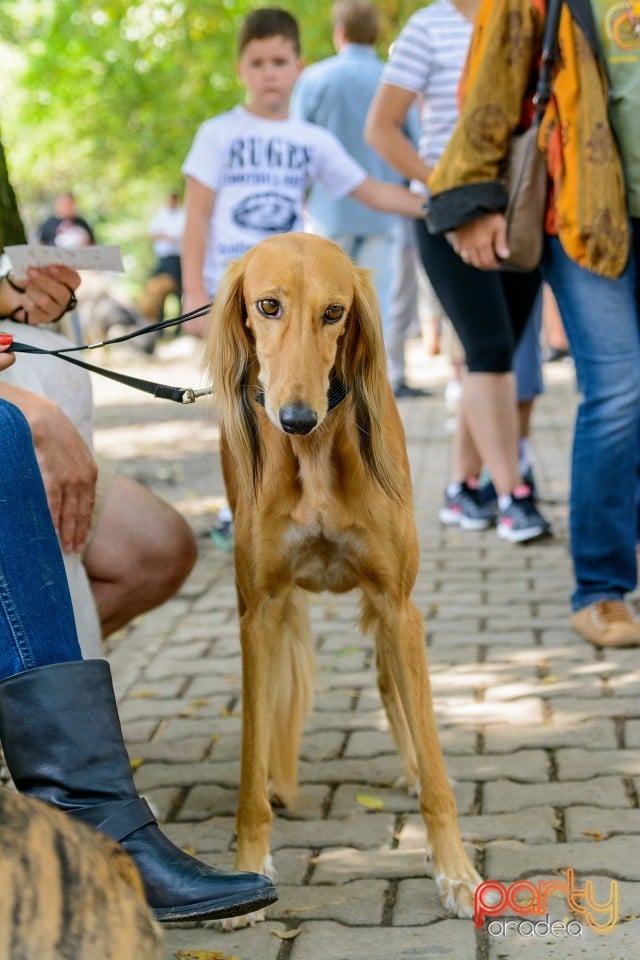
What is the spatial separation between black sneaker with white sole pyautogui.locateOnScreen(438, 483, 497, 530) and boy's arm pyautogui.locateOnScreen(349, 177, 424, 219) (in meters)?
1.49

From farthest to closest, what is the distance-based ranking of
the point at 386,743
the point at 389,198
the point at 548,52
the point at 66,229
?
the point at 66,229 → the point at 389,198 → the point at 548,52 → the point at 386,743

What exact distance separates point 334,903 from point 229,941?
25cm

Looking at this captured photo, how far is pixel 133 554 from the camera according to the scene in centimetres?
368

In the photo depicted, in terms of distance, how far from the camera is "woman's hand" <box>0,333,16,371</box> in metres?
2.89

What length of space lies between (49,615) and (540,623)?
2.86m

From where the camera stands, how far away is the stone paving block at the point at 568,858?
9.87 ft

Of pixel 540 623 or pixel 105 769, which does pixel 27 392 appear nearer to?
pixel 105 769

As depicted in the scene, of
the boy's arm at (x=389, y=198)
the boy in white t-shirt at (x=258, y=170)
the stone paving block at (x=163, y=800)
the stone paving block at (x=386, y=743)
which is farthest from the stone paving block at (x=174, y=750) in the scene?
the boy's arm at (x=389, y=198)

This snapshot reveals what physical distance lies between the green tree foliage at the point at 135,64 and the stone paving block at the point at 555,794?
632 inches

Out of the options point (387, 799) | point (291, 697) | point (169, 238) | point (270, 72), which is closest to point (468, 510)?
point (270, 72)

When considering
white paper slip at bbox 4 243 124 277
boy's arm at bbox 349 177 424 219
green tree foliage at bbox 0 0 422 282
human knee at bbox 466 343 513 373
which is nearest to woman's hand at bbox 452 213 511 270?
boy's arm at bbox 349 177 424 219

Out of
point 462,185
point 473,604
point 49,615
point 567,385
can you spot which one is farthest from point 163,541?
point 567,385

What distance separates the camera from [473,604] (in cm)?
544

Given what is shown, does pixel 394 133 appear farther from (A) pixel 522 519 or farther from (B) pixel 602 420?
(B) pixel 602 420
